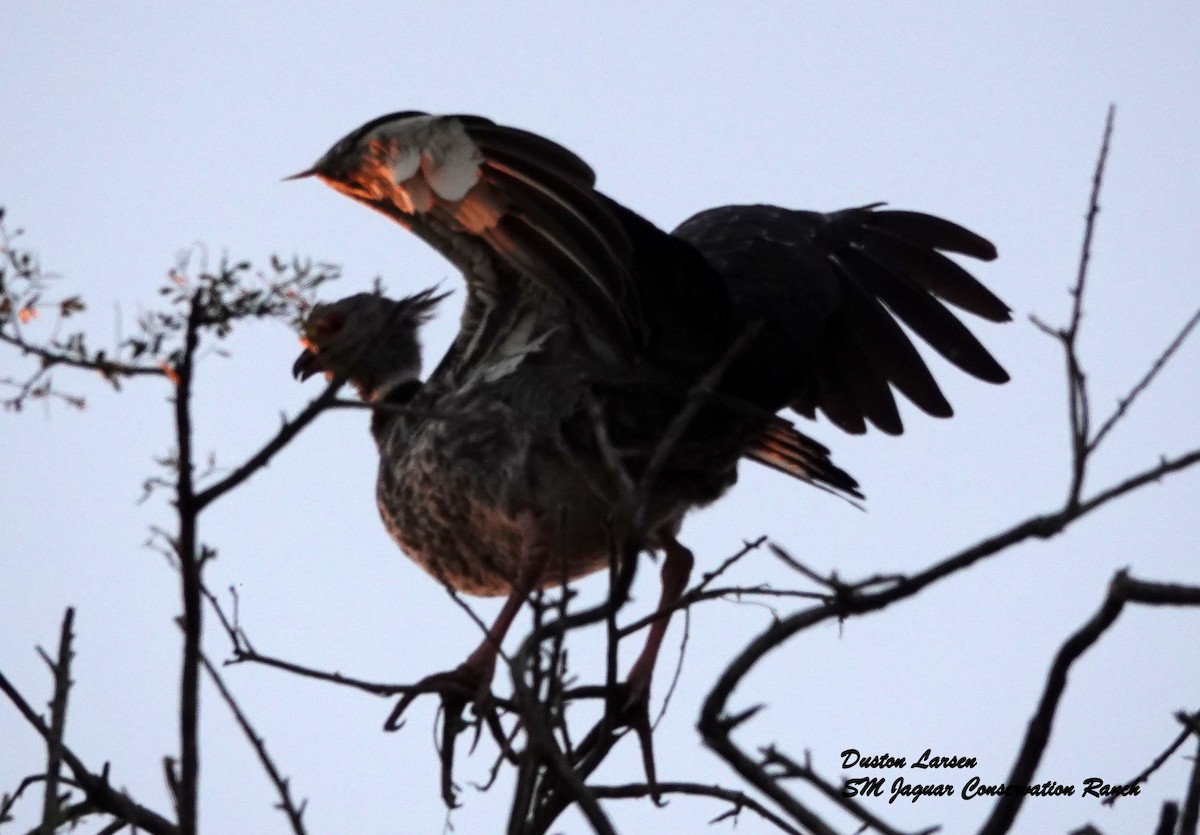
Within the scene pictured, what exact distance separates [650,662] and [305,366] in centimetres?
143

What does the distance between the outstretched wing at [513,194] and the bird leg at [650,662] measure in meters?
0.68

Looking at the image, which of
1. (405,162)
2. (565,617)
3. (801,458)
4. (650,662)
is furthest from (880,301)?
(565,617)

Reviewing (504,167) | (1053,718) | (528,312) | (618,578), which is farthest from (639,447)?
(1053,718)

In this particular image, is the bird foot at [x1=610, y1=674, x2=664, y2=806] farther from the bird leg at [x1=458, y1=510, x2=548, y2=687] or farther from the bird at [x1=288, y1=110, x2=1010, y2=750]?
the bird leg at [x1=458, y1=510, x2=548, y2=687]

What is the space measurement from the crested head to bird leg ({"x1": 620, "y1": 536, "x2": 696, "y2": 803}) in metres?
0.94

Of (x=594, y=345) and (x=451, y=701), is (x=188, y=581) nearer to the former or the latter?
(x=451, y=701)

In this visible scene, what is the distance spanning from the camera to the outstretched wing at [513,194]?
3191 mm

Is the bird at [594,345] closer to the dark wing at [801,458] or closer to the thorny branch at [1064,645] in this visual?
the dark wing at [801,458]

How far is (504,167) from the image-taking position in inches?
127

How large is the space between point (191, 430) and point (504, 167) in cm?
156

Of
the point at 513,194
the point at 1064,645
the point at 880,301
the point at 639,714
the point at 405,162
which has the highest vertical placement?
the point at 880,301

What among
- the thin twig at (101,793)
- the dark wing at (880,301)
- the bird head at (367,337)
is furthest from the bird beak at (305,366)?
the thin twig at (101,793)

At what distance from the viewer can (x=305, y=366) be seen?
4.56m

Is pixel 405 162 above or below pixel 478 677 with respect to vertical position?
Answer: above
